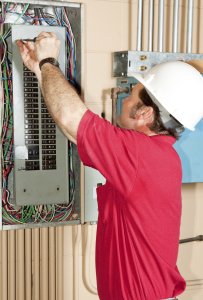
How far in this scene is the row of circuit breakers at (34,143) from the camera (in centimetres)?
137

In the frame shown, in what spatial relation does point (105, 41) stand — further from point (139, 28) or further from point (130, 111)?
point (130, 111)

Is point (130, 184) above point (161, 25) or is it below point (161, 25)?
below

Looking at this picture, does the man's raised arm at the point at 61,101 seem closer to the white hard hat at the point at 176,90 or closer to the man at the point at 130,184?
the man at the point at 130,184

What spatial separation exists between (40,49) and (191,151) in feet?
2.70

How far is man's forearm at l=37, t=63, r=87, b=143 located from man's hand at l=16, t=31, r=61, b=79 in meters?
0.20

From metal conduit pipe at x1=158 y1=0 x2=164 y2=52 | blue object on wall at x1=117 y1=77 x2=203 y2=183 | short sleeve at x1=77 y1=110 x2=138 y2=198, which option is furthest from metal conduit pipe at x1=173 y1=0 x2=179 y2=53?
short sleeve at x1=77 y1=110 x2=138 y2=198

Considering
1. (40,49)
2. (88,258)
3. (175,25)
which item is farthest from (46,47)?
(88,258)

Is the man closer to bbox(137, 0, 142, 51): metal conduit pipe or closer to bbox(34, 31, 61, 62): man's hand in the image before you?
bbox(34, 31, 61, 62): man's hand

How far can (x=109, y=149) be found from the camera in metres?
0.94

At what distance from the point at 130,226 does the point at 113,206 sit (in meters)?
0.10

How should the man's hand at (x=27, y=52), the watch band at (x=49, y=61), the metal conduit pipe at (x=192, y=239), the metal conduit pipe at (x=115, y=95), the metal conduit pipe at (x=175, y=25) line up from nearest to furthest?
the watch band at (x=49, y=61), the man's hand at (x=27, y=52), the metal conduit pipe at (x=115, y=95), the metal conduit pipe at (x=175, y=25), the metal conduit pipe at (x=192, y=239)

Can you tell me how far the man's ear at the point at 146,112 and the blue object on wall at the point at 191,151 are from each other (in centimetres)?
36

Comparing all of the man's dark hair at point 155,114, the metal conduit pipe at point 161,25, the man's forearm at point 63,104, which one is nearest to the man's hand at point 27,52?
the man's forearm at point 63,104

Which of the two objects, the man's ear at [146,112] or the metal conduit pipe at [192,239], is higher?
the man's ear at [146,112]
